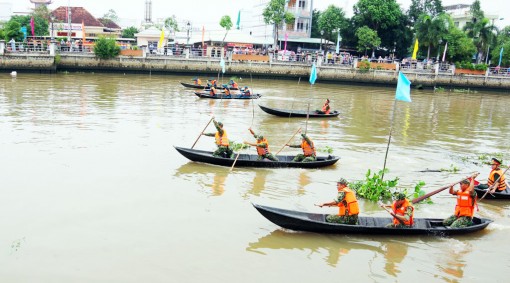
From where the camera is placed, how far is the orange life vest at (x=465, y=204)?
8.85 m

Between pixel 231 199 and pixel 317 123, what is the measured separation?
11.0 meters

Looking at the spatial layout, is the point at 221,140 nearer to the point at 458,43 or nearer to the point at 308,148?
the point at 308,148

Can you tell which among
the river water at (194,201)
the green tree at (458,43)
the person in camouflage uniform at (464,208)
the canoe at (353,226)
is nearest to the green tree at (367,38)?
the green tree at (458,43)

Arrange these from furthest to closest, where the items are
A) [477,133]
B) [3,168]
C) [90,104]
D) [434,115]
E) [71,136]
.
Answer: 1. [434,115]
2. [90,104]
3. [477,133]
4. [71,136]
5. [3,168]

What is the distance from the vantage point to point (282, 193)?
36.7 ft

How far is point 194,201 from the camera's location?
408 inches

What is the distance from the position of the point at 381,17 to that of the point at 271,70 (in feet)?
41.5

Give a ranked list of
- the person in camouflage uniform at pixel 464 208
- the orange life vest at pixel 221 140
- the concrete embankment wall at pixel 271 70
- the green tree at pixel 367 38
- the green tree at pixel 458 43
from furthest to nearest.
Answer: the green tree at pixel 367 38, the green tree at pixel 458 43, the concrete embankment wall at pixel 271 70, the orange life vest at pixel 221 140, the person in camouflage uniform at pixel 464 208

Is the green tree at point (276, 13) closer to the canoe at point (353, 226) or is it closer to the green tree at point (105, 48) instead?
the green tree at point (105, 48)

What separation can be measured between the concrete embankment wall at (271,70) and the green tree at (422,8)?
474 inches

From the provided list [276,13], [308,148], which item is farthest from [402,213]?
[276,13]

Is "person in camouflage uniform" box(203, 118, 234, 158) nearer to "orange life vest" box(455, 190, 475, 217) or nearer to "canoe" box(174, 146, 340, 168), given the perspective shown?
"canoe" box(174, 146, 340, 168)

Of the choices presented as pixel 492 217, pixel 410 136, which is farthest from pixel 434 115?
pixel 492 217

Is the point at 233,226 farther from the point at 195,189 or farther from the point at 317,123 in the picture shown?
the point at 317,123
